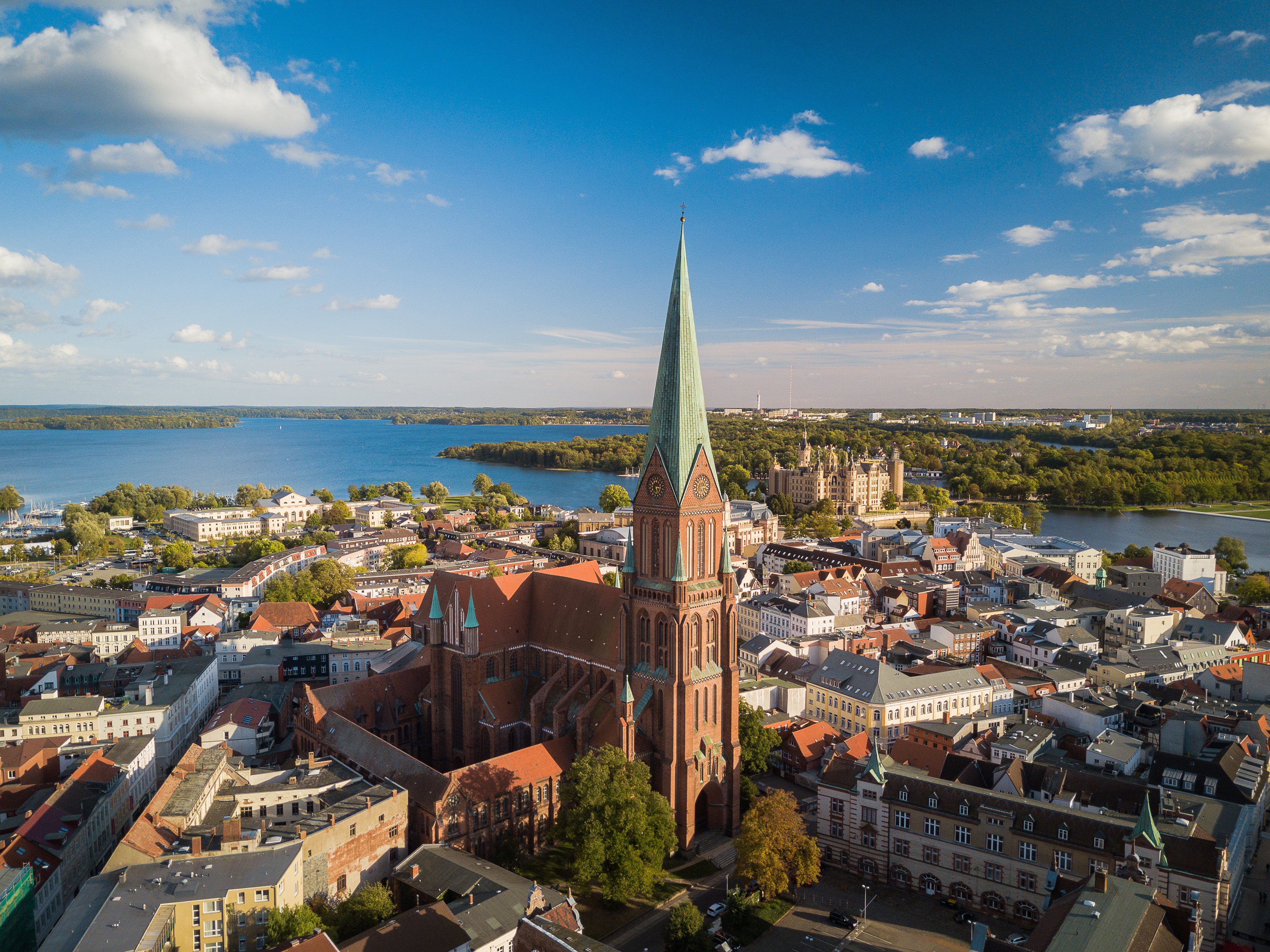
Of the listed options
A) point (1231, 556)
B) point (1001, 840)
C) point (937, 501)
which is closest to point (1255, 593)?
point (1231, 556)

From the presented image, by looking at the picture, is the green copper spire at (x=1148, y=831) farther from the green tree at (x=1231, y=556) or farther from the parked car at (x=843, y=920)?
the green tree at (x=1231, y=556)

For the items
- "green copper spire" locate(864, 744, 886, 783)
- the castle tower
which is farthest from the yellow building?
"green copper spire" locate(864, 744, 886, 783)

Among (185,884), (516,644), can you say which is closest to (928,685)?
(516,644)

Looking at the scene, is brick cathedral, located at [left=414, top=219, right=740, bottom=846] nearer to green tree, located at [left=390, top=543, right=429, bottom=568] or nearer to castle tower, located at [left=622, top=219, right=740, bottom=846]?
castle tower, located at [left=622, top=219, right=740, bottom=846]

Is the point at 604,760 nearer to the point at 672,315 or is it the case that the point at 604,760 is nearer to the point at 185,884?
the point at 185,884

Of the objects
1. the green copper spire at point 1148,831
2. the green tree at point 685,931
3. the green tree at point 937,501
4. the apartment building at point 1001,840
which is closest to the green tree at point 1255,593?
the apartment building at point 1001,840

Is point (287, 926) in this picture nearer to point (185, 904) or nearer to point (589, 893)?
point (185, 904)
